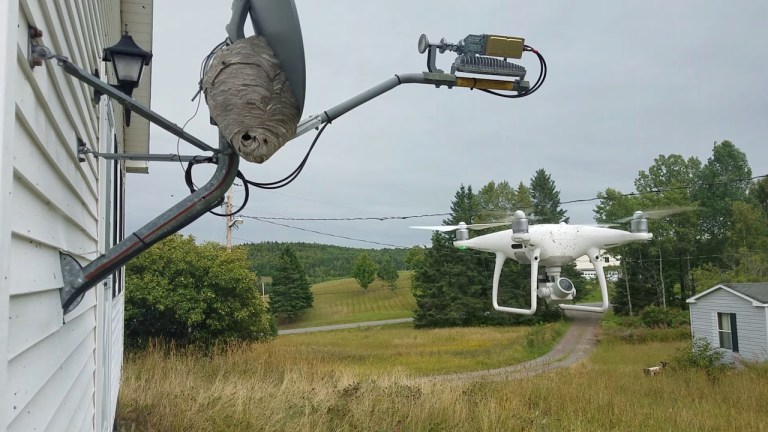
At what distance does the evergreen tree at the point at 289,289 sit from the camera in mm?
58375

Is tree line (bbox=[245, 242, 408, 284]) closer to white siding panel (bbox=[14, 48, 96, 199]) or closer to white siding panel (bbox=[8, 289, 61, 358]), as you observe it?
white siding panel (bbox=[14, 48, 96, 199])

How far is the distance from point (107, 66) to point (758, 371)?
16069 mm

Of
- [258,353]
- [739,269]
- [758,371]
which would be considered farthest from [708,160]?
[258,353]

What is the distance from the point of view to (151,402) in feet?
25.0

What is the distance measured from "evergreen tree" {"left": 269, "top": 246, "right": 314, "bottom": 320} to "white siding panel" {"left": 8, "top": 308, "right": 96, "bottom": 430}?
55370mm

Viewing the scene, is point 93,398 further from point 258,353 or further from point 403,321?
point 403,321

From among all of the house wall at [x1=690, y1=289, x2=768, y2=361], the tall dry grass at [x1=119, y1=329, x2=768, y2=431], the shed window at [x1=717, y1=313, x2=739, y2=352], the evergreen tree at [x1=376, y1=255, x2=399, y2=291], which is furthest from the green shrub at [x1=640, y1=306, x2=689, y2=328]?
the evergreen tree at [x1=376, y1=255, x2=399, y2=291]

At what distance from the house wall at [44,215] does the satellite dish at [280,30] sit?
2.25 feet

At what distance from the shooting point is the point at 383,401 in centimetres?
845

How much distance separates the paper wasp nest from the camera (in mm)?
Result: 2451

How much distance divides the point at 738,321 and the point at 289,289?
44.8m

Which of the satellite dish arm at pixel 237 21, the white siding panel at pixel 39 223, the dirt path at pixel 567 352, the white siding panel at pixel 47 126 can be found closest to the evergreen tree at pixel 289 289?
the dirt path at pixel 567 352

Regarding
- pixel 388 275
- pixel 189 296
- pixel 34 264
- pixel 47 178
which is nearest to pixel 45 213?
pixel 47 178

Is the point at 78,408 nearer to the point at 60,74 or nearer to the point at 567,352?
the point at 60,74
